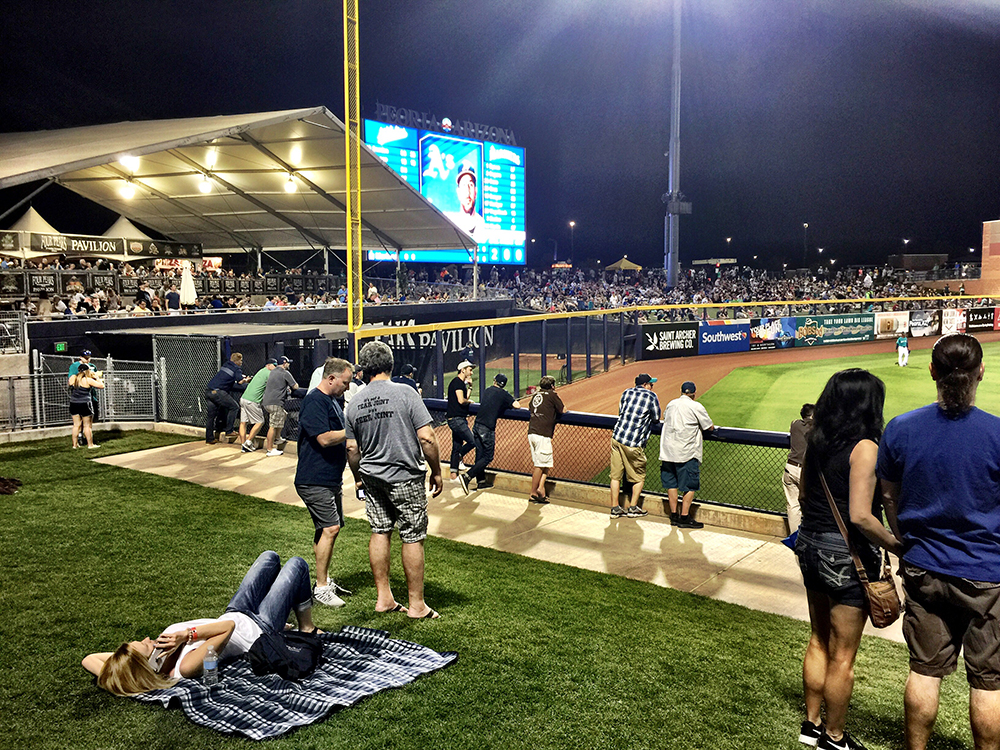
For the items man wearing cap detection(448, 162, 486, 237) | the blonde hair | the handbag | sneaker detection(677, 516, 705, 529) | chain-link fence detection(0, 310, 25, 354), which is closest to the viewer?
the handbag

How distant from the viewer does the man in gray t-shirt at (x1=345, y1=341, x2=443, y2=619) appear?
534 centimetres

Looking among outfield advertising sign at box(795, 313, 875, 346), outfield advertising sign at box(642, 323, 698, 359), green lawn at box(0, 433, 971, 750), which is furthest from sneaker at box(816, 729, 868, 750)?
outfield advertising sign at box(795, 313, 875, 346)

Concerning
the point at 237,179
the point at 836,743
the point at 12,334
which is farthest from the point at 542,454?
the point at 237,179

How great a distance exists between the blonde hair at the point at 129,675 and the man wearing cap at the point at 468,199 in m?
40.3

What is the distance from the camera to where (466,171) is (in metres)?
43.9

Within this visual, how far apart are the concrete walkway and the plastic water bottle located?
3.67m

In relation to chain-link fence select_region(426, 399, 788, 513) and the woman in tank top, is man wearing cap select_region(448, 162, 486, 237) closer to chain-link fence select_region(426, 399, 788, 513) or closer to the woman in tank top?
chain-link fence select_region(426, 399, 788, 513)

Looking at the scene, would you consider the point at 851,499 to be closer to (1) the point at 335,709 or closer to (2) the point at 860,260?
(1) the point at 335,709

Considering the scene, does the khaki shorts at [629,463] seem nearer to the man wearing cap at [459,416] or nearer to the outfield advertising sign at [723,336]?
the man wearing cap at [459,416]

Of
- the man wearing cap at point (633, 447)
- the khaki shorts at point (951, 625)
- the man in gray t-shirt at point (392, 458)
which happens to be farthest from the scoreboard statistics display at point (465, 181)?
the khaki shorts at point (951, 625)

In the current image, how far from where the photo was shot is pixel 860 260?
10969 cm

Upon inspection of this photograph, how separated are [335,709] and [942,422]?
3.39 m

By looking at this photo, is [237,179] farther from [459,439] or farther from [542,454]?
[542,454]

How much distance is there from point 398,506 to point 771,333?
28213 millimetres
